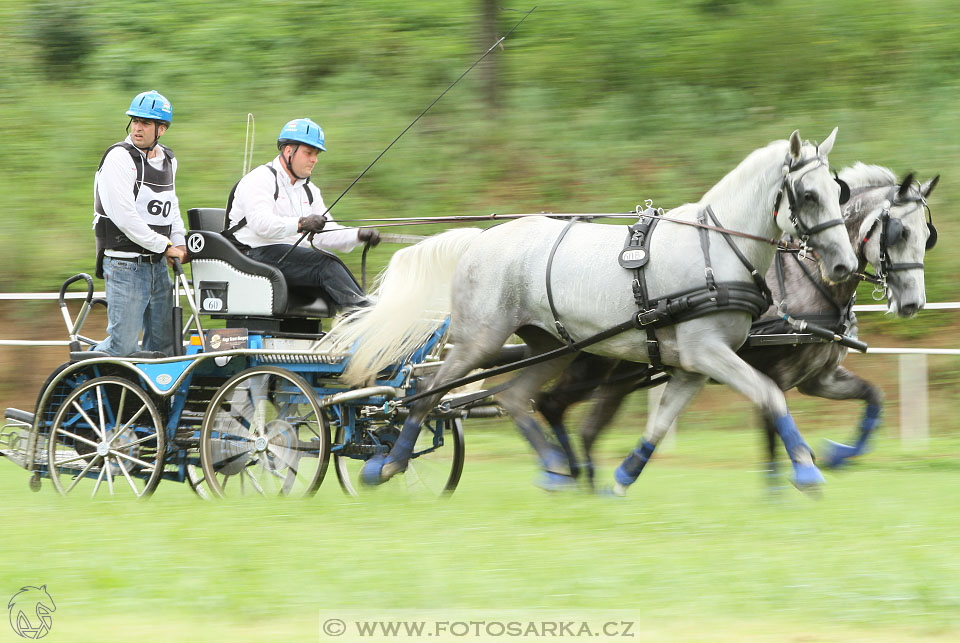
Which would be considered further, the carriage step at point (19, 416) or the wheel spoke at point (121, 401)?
the carriage step at point (19, 416)

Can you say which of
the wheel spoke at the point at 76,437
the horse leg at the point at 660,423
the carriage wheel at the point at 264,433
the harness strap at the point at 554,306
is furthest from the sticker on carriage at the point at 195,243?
the horse leg at the point at 660,423

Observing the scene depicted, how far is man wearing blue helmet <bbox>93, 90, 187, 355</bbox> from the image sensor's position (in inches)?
263

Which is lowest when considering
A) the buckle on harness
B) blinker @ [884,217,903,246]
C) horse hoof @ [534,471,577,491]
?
horse hoof @ [534,471,577,491]

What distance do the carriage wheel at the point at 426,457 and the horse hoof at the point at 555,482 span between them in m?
0.75

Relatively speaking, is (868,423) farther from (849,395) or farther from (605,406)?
(605,406)

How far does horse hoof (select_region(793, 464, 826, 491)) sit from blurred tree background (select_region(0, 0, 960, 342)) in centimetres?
565

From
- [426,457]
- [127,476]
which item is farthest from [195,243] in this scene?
[426,457]

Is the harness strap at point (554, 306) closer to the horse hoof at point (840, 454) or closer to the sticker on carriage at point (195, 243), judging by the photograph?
the horse hoof at point (840, 454)

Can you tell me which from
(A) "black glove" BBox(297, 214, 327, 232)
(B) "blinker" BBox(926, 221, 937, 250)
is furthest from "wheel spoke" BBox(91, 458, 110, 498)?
(B) "blinker" BBox(926, 221, 937, 250)

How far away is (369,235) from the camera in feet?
22.4

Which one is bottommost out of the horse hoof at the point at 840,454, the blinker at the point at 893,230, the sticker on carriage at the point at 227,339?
the horse hoof at the point at 840,454

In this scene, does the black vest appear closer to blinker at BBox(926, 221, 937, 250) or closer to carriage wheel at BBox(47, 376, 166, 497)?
carriage wheel at BBox(47, 376, 166, 497)

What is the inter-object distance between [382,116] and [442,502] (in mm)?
7902

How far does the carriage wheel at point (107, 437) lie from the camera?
678 centimetres
